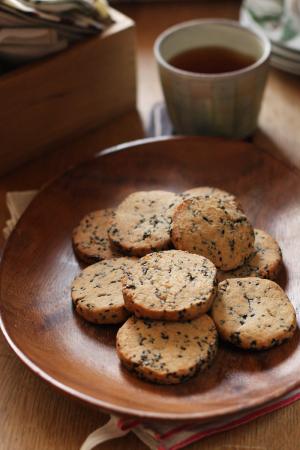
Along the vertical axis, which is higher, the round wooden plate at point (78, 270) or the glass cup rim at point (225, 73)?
the glass cup rim at point (225, 73)

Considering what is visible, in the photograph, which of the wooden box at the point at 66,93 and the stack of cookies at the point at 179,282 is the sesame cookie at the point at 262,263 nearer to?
the stack of cookies at the point at 179,282

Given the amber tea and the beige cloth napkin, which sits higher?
the amber tea

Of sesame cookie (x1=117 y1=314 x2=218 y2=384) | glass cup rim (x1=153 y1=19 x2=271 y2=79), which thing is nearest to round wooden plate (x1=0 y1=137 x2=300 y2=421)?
sesame cookie (x1=117 y1=314 x2=218 y2=384)

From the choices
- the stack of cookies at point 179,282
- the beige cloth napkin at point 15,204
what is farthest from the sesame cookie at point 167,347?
the beige cloth napkin at point 15,204

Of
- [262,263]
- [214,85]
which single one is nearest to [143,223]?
[262,263]

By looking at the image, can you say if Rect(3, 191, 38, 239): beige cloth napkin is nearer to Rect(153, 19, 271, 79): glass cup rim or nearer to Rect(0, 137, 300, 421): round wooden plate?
Rect(0, 137, 300, 421): round wooden plate

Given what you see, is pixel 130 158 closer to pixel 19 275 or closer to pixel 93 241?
pixel 93 241

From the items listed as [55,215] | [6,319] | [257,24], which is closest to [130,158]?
[55,215]
